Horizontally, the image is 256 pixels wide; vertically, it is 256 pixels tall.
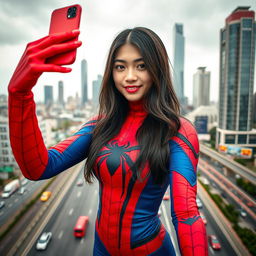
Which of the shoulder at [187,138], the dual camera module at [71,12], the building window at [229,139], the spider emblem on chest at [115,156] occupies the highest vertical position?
the dual camera module at [71,12]

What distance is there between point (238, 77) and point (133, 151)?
14781mm

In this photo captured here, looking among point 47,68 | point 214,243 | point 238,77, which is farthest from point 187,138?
point 238,77

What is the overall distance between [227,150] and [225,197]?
4968 mm

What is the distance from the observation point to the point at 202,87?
44250 mm

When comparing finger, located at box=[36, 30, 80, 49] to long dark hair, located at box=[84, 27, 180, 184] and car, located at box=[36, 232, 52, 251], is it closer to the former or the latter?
long dark hair, located at box=[84, 27, 180, 184]

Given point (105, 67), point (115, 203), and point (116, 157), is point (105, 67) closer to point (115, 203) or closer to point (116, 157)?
point (116, 157)

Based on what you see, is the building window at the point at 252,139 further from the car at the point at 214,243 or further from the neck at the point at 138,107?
the neck at the point at 138,107

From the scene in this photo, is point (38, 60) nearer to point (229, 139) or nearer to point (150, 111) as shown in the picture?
point (150, 111)

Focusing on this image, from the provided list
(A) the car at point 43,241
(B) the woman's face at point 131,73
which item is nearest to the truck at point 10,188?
(A) the car at point 43,241

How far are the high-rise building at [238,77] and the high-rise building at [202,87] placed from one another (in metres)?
30.5

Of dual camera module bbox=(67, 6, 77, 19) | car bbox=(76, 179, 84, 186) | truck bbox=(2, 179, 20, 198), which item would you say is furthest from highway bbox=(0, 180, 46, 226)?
dual camera module bbox=(67, 6, 77, 19)

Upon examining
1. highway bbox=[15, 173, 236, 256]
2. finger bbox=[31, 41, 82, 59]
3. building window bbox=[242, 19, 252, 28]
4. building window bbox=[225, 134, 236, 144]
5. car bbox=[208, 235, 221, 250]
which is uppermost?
building window bbox=[242, 19, 252, 28]

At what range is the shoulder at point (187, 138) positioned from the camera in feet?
2.84

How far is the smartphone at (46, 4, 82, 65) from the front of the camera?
726 mm
